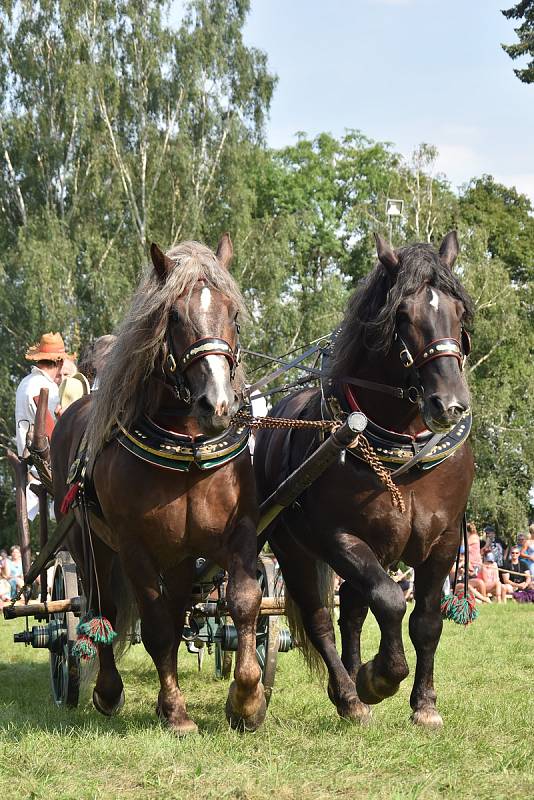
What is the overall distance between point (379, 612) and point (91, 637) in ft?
4.52

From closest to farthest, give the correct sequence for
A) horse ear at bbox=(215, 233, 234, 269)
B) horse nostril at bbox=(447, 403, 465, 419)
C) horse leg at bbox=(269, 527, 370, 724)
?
1. horse nostril at bbox=(447, 403, 465, 419)
2. horse ear at bbox=(215, 233, 234, 269)
3. horse leg at bbox=(269, 527, 370, 724)

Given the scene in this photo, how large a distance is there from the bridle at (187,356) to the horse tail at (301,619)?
A: 1.61m

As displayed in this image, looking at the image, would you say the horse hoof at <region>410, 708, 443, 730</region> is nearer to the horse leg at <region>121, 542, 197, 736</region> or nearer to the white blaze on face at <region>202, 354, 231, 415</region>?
the horse leg at <region>121, 542, 197, 736</region>

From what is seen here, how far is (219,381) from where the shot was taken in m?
4.05

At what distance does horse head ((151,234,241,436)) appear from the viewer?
13.3 feet

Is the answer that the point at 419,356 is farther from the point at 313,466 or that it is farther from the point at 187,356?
the point at 187,356

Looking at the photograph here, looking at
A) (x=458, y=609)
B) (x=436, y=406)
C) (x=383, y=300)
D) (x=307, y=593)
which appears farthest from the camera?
(x=307, y=593)

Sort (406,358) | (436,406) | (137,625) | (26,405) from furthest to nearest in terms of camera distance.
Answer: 1. (26,405)
2. (137,625)
3. (406,358)
4. (436,406)

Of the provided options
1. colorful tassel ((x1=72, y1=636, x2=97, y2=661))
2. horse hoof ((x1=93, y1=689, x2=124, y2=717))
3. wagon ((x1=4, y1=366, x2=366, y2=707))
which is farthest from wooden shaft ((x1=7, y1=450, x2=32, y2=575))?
colorful tassel ((x1=72, y1=636, x2=97, y2=661))

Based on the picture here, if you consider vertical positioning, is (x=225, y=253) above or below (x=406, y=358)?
above

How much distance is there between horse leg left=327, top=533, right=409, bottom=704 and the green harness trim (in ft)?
2.21

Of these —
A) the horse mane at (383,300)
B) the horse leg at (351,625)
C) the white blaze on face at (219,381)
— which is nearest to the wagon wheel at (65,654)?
the horse leg at (351,625)

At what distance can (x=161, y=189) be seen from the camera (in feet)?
81.0

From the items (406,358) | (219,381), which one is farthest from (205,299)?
(406,358)
